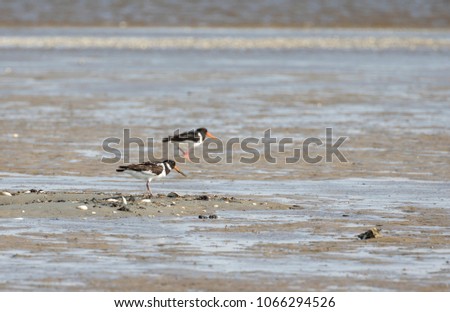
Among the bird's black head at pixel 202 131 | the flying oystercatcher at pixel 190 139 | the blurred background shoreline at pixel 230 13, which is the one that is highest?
the blurred background shoreline at pixel 230 13

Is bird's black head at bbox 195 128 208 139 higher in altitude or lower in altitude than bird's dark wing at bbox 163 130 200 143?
higher

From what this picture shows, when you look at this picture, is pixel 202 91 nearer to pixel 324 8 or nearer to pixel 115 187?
pixel 115 187

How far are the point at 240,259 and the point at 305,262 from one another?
0.59 metres

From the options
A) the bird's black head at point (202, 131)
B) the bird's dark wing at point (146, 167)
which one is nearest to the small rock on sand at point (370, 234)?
the bird's dark wing at point (146, 167)

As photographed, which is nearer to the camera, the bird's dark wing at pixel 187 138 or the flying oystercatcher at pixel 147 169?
the flying oystercatcher at pixel 147 169

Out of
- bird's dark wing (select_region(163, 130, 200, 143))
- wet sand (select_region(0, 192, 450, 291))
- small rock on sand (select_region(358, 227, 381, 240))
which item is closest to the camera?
wet sand (select_region(0, 192, 450, 291))

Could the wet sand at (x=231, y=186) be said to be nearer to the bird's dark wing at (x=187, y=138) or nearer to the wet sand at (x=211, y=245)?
the wet sand at (x=211, y=245)

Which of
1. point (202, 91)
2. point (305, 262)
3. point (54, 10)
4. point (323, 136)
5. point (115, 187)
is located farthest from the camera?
point (54, 10)

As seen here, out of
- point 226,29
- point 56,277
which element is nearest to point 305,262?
point 56,277

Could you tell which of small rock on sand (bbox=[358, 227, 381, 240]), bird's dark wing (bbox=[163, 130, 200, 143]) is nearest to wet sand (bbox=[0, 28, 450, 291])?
small rock on sand (bbox=[358, 227, 381, 240])

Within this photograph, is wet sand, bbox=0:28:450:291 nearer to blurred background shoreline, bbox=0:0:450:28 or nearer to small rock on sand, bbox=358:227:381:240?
small rock on sand, bbox=358:227:381:240

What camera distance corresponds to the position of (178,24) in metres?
57.3

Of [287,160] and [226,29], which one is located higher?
[226,29]
